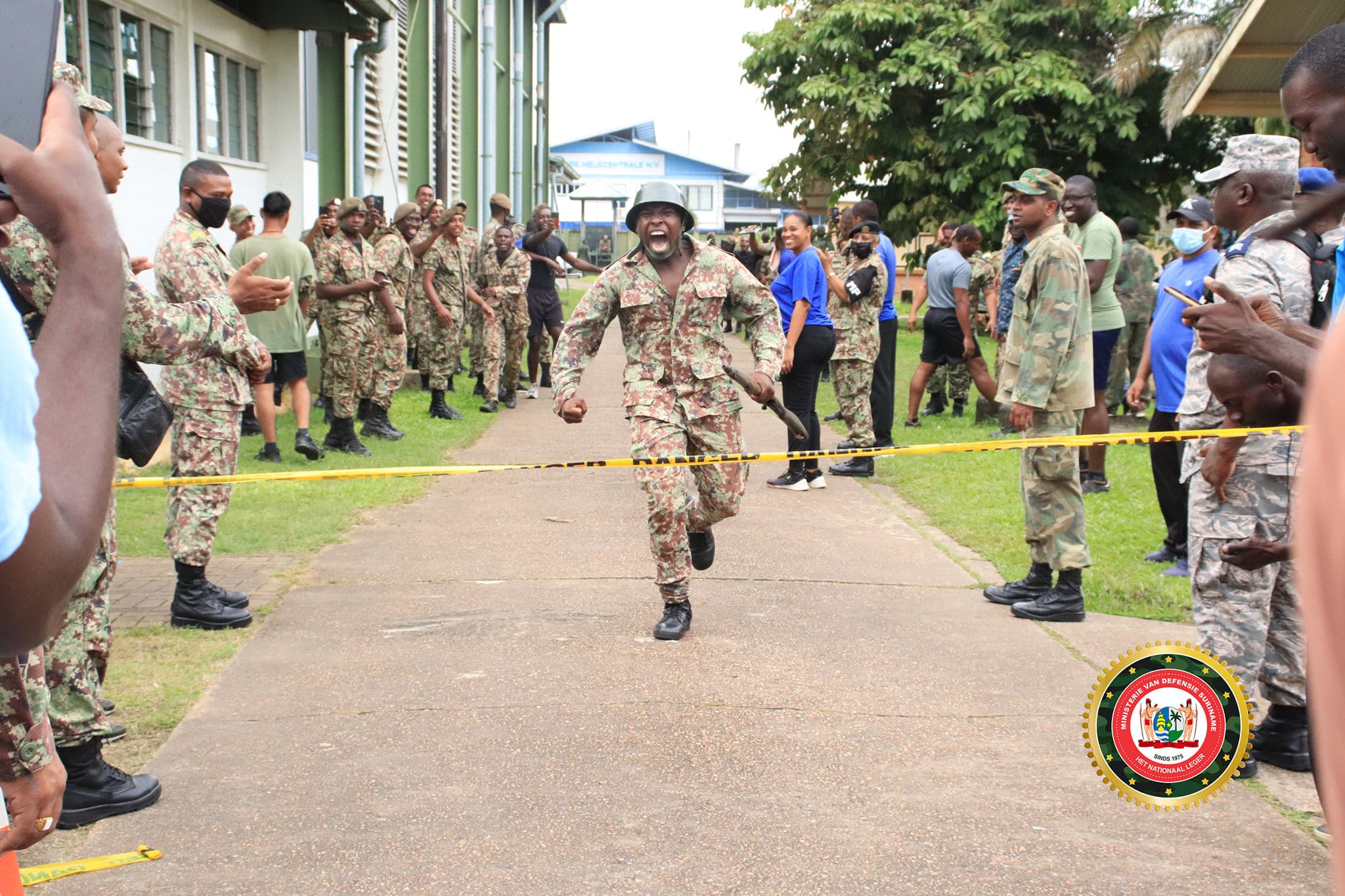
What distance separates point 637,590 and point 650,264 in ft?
5.69

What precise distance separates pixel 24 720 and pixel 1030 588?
5.00 metres

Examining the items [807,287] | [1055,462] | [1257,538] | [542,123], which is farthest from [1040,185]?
[542,123]

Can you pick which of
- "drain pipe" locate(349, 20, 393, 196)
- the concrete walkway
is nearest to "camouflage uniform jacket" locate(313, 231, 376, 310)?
the concrete walkway

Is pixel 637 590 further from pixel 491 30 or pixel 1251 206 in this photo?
pixel 491 30

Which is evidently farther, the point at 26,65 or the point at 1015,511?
the point at 1015,511

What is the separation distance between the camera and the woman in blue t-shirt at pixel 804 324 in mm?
9039

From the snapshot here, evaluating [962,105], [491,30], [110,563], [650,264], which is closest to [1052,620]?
[650,264]

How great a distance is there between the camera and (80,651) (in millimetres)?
3764

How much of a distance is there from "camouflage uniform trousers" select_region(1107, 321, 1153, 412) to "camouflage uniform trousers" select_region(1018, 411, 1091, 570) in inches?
257

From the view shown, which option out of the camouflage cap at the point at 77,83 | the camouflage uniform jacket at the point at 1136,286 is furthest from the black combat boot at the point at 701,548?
the camouflage uniform jacket at the point at 1136,286

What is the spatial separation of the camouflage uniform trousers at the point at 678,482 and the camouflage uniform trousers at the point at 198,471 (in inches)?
74.2

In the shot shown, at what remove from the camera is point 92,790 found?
12.5 feet

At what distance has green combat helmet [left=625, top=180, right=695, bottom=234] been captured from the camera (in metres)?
5.89

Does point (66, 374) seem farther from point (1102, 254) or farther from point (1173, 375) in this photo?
point (1102, 254)
